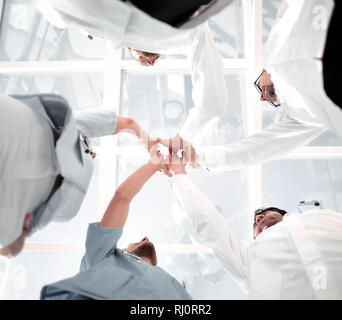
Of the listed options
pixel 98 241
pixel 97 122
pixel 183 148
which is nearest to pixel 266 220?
pixel 183 148

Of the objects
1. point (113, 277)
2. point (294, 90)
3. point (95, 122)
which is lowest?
point (113, 277)

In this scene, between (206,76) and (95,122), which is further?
(206,76)

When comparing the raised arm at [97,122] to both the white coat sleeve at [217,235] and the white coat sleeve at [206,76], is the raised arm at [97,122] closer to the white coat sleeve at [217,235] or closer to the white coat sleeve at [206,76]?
the white coat sleeve at [206,76]

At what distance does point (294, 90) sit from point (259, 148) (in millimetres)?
515

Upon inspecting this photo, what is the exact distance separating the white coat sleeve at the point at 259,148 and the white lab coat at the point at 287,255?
30cm

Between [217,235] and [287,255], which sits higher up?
[217,235]

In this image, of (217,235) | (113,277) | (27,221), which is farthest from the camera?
(217,235)

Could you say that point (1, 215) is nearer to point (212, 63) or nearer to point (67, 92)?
point (212, 63)

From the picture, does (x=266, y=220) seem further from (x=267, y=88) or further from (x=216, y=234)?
(x=267, y=88)

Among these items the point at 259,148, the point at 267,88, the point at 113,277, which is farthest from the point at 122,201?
the point at 267,88

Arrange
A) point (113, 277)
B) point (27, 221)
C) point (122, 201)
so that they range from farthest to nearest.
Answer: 1. point (122, 201)
2. point (113, 277)
3. point (27, 221)

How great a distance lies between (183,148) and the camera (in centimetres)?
177

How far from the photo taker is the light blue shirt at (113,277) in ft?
3.59
